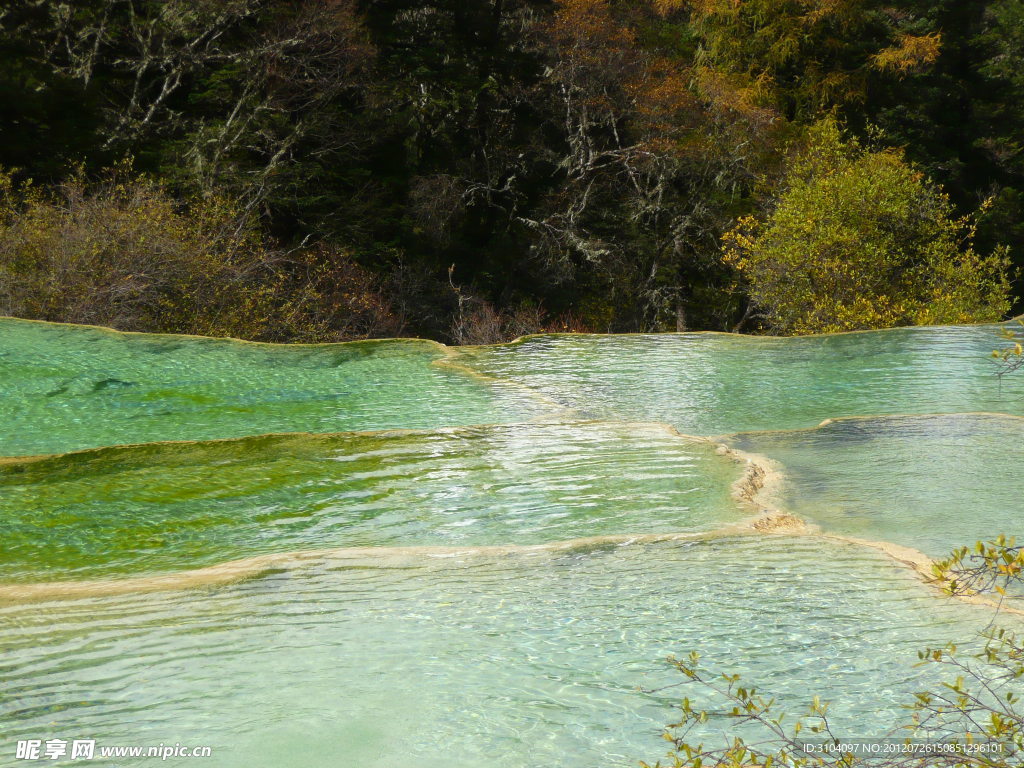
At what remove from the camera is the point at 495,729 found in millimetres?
2811

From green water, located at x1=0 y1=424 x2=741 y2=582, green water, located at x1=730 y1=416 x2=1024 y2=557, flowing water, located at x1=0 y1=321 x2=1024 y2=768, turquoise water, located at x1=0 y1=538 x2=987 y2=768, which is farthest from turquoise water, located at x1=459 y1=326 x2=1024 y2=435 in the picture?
turquoise water, located at x1=0 y1=538 x2=987 y2=768

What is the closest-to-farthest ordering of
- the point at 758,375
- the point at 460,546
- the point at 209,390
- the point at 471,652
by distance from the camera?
the point at 471,652, the point at 460,546, the point at 209,390, the point at 758,375

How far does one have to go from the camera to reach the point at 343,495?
16.4ft

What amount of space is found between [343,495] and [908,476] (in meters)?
2.64

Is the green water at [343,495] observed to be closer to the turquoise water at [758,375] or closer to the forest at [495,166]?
the turquoise water at [758,375]

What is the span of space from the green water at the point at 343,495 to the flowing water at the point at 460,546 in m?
0.02

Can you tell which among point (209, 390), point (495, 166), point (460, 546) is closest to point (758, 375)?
point (209, 390)

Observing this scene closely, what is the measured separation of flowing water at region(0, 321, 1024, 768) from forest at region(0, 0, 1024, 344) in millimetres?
5352

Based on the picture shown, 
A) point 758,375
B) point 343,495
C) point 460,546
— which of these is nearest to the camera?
point 460,546

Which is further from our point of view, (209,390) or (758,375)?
(758,375)

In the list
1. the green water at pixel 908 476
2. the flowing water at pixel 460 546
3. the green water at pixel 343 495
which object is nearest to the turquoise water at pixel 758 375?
the flowing water at pixel 460 546

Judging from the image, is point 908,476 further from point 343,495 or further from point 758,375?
point 758,375

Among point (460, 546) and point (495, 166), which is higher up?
point (495, 166)

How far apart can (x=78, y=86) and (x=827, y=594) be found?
45.8 ft
